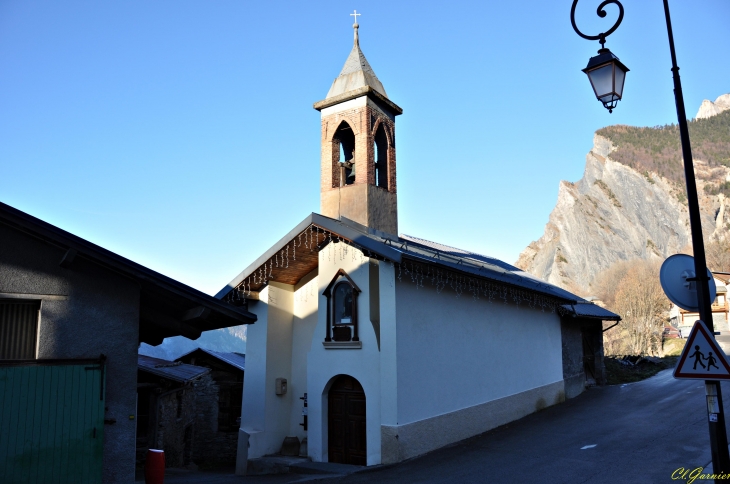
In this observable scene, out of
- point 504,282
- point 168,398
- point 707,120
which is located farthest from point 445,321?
point 707,120

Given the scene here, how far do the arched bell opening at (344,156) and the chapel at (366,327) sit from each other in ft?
0.10

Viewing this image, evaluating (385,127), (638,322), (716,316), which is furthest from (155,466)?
(716,316)

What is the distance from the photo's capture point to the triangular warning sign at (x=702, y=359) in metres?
5.66

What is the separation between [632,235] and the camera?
8906cm

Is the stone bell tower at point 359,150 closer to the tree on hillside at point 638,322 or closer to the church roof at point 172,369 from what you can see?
the church roof at point 172,369

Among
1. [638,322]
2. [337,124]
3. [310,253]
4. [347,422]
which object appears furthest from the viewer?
[638,322]

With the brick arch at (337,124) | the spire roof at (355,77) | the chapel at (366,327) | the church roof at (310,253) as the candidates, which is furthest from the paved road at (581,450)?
the spire roof at (355,77)

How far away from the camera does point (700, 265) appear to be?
20.5ft

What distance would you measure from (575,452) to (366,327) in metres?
5.05

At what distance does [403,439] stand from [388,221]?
18.8 feet

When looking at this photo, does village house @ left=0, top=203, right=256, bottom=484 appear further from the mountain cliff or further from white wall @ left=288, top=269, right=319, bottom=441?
the mountain cliff

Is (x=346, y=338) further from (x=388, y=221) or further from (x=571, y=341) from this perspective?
(x=571, y=341)

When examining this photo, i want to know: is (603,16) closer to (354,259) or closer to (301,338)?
(354,259)

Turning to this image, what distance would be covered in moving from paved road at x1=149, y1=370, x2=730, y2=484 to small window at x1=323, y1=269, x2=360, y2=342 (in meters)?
3.04
